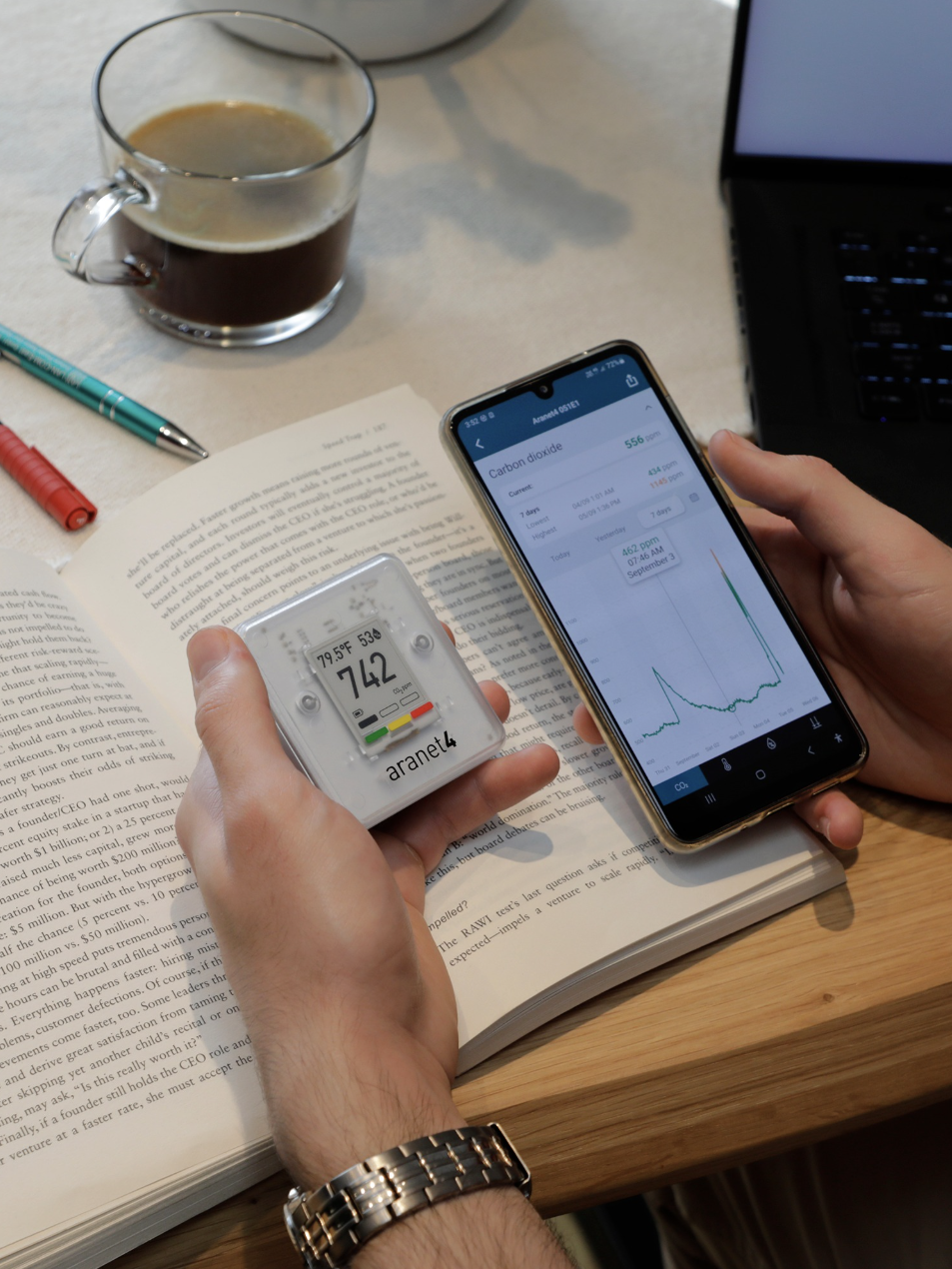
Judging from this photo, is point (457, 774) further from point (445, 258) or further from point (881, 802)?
point (445, 258)

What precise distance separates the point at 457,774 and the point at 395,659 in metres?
0.06

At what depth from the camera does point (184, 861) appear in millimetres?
480

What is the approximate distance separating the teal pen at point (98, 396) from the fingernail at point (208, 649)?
20 cm

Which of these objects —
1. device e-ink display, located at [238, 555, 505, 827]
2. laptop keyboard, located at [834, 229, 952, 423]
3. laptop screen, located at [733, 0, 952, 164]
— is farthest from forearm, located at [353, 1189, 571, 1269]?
laptop screen, located at [733, 0, 952, 164]

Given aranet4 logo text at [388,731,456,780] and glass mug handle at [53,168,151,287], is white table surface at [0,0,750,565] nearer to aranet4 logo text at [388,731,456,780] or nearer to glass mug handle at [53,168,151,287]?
glass mug handle at [53,168,151,287]

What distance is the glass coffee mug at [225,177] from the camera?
620 millimetres

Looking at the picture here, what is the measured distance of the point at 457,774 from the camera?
503 mm

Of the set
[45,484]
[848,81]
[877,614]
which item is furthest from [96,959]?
[848,81]

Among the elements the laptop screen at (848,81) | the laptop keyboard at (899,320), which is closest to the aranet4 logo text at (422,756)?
the laptop keyboard at (899,320)

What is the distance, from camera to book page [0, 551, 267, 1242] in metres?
0.40

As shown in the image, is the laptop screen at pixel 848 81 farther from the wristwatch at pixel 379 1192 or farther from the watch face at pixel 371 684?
the wristwatch at pixel 379 1192

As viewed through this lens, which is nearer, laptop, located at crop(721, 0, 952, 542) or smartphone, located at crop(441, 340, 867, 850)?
smartphone, located at crop(441, 340, 867, 850)

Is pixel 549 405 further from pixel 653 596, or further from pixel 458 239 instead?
pixel 458 239

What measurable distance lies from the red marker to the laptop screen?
0.54m
